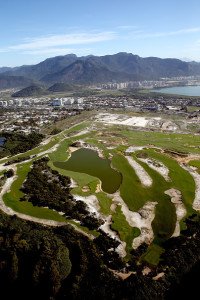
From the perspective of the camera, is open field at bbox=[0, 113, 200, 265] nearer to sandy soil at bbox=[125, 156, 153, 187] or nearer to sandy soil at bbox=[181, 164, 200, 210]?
sandy soil at bbox=[125, 156, 153, 187]

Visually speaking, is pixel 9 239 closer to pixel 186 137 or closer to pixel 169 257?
pixel 169 257

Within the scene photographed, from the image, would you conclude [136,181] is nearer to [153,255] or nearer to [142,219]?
[142,219]

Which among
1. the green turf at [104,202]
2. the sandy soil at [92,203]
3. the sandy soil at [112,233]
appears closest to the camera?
the sandy soil at [112,233]

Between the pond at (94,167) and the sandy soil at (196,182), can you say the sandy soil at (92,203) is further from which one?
the sandy soil at (196,182)

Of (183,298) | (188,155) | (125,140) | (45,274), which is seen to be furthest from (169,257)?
(125,140)

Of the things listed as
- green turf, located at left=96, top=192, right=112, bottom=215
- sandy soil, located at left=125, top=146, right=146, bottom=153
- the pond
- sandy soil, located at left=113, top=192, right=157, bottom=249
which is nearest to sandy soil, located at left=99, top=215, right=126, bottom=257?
sandy soil, located at left=113, top=192, right=157, bottom=249

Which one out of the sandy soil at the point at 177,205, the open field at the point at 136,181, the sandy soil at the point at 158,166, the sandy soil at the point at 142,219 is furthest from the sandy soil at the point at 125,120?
the sandy soil at the point at 142,219
